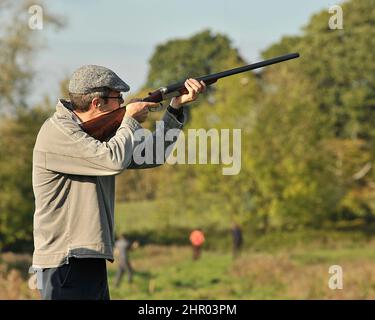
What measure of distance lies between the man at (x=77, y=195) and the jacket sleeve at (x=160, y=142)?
14 centimetres

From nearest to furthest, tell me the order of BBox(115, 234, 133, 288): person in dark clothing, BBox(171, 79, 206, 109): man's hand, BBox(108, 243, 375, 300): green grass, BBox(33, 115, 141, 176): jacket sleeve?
BBox(33, 115, 141, 176): jacket sleeve < BBox(171, 79, 206, 109): man's hand < BBox(108, 243, 375, 300): green grass < BBox(115, 234, 133, 288): person in dark clothing

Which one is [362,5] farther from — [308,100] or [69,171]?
[69,171]

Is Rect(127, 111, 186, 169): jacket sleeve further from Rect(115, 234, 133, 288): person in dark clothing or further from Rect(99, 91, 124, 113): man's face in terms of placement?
Rect(115, 234, 133, 288): person in dark clothing

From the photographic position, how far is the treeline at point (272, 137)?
3456 cm

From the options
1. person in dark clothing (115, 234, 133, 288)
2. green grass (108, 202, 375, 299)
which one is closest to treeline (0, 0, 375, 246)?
green grass (108, 202, 375, 299)

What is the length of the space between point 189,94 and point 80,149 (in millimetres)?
843

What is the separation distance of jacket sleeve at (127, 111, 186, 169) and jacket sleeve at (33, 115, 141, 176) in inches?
8.4

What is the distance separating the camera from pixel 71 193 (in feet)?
17.6

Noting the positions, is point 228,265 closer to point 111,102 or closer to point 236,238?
point 236,238

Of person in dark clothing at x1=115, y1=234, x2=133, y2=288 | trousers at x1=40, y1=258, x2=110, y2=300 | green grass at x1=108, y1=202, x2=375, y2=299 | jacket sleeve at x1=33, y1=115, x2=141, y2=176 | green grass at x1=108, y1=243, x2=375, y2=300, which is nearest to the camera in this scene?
jacket sleeve at x1=33, y1=115, x2=141, y2=176

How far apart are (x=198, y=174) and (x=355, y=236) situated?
32.4 feet

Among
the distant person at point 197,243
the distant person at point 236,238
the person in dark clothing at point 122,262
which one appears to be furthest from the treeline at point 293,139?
the person in dark clothing at point 122,262

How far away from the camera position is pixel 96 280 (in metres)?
5.39

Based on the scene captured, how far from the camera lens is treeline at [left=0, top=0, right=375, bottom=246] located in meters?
34.6
